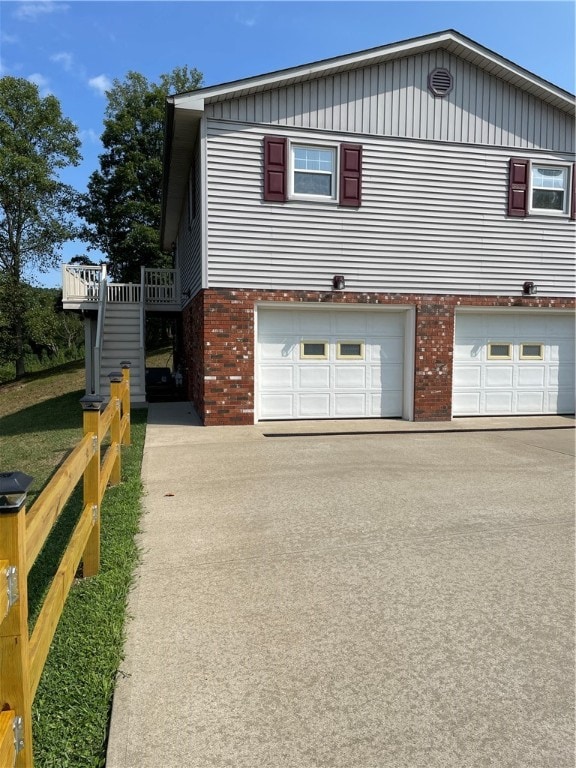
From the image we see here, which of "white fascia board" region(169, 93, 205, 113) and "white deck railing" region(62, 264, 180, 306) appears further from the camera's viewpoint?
"white deck railing" region(62, 264, 180, 306)

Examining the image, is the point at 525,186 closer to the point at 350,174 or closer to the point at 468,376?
the point at 350,174

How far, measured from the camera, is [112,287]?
1470cm

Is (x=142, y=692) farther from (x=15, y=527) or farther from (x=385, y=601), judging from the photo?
(x=385, y=601)

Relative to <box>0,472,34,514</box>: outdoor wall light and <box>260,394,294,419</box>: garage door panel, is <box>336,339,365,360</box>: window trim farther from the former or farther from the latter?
<box>0,472,34,514</box>: outdoor wall light

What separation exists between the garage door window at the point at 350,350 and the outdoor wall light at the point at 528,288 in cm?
335

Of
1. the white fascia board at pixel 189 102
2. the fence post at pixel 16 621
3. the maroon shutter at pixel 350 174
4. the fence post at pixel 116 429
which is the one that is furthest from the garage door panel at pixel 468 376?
the fence post at pixel 16 621

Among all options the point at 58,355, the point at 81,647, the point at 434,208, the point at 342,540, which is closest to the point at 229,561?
the point at 342,540

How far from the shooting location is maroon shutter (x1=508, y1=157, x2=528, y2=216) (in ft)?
34.0

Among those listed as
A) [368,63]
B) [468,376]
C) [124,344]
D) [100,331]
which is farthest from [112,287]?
[468,376]

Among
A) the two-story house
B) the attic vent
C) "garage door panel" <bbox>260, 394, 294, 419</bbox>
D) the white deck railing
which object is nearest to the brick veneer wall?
the two-story house

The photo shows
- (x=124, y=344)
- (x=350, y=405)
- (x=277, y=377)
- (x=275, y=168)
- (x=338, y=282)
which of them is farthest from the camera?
(x=124, y=344)

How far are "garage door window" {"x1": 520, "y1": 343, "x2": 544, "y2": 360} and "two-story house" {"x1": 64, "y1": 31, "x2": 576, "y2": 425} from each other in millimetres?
42

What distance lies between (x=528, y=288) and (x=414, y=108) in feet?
12.9

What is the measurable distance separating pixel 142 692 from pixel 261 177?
8.40 m
